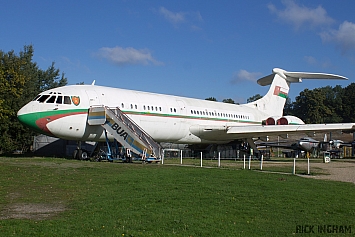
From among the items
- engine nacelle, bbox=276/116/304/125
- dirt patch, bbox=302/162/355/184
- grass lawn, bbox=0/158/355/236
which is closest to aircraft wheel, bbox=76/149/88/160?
grass lawn, bbox=0/158/355/236

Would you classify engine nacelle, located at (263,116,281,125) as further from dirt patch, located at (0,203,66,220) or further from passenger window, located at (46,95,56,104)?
dirt patch, located at (0,203,66,220)

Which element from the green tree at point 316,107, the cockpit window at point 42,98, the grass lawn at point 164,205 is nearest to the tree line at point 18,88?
the cockpit window at point 42,98

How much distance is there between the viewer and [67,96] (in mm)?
23281

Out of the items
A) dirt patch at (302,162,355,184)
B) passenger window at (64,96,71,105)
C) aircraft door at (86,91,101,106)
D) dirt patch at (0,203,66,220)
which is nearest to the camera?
dirt patch at (0,203,66,220)

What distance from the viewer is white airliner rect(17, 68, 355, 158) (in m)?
22.7

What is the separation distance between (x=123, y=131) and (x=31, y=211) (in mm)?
13813

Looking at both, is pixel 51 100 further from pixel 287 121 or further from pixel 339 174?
pixel 287 121

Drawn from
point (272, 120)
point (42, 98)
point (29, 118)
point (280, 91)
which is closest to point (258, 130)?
point (272, 120)

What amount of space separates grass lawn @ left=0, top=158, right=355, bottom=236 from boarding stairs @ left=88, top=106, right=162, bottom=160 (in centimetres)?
740

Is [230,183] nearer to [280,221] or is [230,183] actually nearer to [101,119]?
[280,221]

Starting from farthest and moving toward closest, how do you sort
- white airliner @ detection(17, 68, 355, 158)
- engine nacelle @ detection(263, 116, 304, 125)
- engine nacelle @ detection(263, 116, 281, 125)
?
engine nacelle @ detection(263, 116, 281, 125)
engine nacelle @ detection(263, 116, 304, 125)
white airliner @ detection(17, 68, 355, 158)

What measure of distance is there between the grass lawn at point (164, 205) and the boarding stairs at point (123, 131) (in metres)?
7.40

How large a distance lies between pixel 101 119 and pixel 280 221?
53.7 feet

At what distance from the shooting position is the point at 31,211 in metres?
9.15
